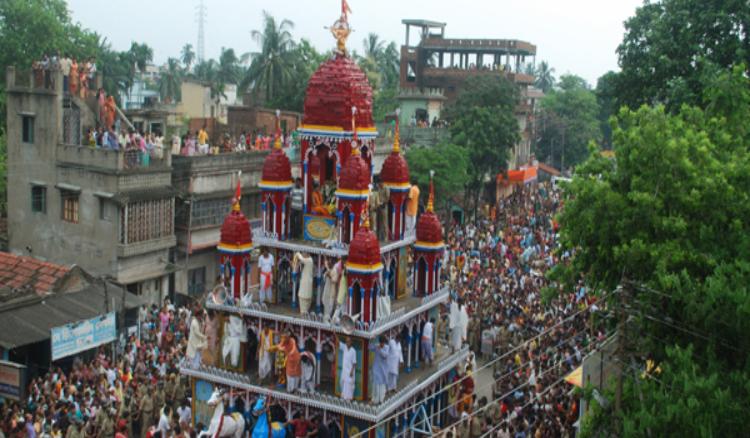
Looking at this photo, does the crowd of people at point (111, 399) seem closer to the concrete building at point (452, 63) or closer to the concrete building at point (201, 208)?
the concrete building at point (201, 208)

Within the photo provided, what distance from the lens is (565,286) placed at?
71.4ft

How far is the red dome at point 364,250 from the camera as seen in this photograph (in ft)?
62.0

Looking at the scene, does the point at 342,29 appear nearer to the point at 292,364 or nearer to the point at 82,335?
the point at 292,364

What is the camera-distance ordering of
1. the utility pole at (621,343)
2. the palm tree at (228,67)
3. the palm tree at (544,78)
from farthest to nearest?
the palm tree at (544,78), the palm tree at (228,67), the utility pole at (621,343)

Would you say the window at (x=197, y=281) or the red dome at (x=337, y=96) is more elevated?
the red dome at (x=337, y=96)

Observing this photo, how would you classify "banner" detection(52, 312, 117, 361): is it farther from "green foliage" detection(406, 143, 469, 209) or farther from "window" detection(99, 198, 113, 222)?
"green foliage" detection(406, 143, 469, 209)

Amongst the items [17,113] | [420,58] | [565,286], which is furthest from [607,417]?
[420,58]

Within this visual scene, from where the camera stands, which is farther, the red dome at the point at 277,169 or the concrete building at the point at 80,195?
the concrete building at the point at 80,195

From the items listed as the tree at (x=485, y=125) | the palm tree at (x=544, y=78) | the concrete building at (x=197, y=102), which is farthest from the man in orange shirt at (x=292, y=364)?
the palm tree at (x=544, y=78)

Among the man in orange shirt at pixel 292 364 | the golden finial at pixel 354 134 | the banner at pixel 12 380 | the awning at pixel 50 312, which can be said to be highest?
the golden finial at pixel 354 134

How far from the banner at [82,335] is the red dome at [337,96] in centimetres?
840

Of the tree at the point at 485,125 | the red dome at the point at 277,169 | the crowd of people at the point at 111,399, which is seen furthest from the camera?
the tree at the point at 485,125

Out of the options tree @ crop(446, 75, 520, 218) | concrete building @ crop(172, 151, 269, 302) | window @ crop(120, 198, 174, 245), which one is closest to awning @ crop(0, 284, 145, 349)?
window @ crop(120, 198, 174, 245)

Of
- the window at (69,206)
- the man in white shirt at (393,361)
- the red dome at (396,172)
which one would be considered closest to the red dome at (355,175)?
the red dome at (396,172)
